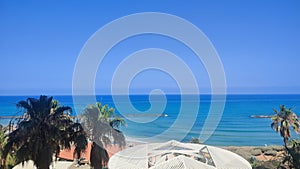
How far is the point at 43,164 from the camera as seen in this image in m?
10.9

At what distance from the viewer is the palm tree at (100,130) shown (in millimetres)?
12414

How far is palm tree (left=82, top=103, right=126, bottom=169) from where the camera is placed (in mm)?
12414

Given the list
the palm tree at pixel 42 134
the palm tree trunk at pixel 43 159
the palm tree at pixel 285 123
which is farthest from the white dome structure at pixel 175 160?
the palm tree at pixel 285 123

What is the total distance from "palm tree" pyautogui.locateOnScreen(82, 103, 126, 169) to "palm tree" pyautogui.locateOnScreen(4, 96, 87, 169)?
1.05 metres

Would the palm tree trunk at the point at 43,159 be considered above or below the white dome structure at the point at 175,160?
above

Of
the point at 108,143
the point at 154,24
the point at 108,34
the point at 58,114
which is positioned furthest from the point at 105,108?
the point at 154,24

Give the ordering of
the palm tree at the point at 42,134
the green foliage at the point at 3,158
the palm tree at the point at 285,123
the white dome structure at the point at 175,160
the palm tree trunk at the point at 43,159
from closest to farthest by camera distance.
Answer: the white dome structure at the point at 175,160, the palm tree at the point at 42,134, the palm tree trunk at the point at 43,159, the green foliage at the point at 3,158, the palm tree at the point at 285,123

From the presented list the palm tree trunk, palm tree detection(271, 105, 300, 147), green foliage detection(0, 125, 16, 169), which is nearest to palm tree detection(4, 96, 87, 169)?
the palm tree trunk

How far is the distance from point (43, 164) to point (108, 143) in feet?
10.7

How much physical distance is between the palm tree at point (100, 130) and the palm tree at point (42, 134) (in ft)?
3.45

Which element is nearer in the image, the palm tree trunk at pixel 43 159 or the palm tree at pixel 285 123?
the palm tree trunk at pixel 43 159

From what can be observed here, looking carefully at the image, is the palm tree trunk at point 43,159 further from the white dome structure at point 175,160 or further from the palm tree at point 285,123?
the palm tree at point 285,123

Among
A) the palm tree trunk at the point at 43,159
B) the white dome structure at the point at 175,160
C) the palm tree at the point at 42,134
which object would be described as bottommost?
the white dome structure at the point at 175,160

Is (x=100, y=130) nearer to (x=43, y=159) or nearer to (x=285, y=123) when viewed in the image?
(x=43, y=159)
